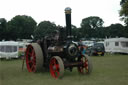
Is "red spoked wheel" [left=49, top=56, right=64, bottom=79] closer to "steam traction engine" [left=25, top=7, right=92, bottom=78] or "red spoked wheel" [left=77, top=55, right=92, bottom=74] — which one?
"steam traction engine" [left=25, top=7, right=92, bottom=78]

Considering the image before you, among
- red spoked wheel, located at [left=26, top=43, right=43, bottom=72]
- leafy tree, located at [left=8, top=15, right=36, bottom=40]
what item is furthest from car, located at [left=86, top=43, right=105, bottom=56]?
leafy tree, located at [left=8, top=15, right=36, bottom=40]

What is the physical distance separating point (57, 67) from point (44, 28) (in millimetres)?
34608

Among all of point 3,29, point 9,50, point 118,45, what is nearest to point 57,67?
point 9,50

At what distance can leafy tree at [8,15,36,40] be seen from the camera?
4750 centimetres

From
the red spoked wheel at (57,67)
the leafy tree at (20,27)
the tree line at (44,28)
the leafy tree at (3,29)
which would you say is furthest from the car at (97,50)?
the leafy tree at (20,27)

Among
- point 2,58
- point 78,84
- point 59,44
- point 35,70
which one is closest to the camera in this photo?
point 78,84

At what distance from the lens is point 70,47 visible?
711 cm

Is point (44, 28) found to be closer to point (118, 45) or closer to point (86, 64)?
point (118, 45)

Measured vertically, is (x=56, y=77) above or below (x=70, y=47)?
below

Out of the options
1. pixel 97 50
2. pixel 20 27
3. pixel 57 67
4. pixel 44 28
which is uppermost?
pixel 20 27

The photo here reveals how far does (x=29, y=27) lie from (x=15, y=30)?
Answer: 17.0ft

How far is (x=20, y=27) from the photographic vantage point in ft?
165

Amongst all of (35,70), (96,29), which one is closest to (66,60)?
(35,70)

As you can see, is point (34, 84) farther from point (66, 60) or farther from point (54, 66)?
point (66, 60)
